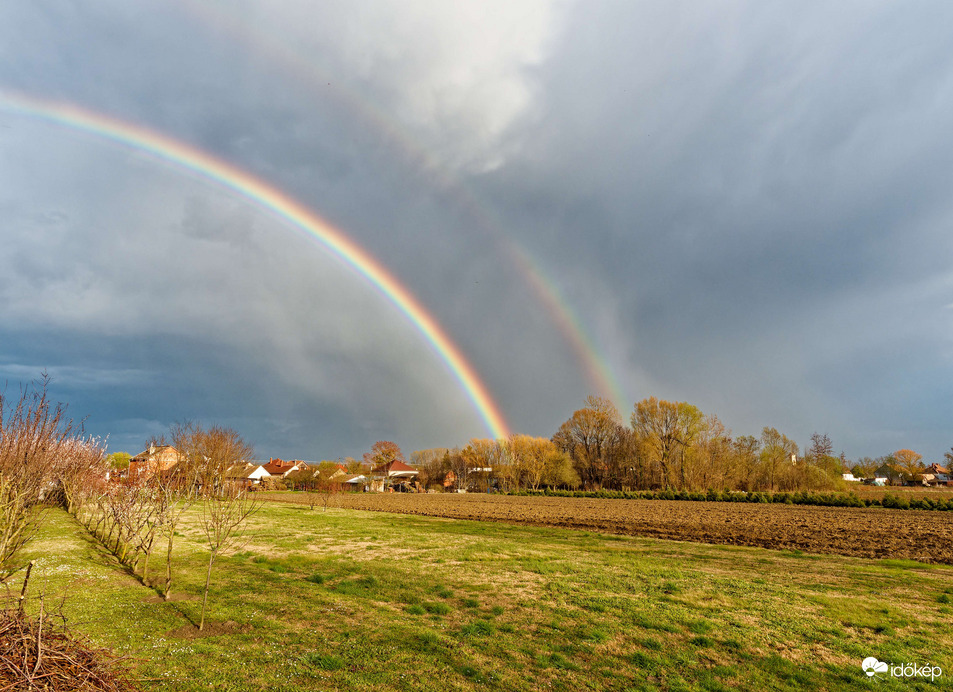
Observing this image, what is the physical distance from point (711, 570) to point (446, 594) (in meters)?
10.9

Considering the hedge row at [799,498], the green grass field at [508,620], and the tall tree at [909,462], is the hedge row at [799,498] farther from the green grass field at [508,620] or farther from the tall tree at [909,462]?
the tall tree at [909,462]

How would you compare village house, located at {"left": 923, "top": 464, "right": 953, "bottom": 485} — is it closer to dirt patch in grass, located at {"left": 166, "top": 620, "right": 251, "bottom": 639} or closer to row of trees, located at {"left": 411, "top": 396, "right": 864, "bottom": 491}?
row of trees, located at {"left": 411, "top": 396, "right": 864, "bottom": 491}

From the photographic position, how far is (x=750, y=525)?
35.0 metres

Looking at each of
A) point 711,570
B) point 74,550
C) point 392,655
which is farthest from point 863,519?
point 74,550

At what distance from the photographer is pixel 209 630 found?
977 cm

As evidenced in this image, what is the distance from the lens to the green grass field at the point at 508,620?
8.12 m

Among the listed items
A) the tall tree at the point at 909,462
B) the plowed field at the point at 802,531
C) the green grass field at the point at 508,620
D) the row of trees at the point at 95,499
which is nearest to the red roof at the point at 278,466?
the row of trees at the point at 95,499

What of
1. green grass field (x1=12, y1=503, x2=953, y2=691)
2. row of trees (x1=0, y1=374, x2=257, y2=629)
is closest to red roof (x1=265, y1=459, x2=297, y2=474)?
row of trees (x1=0, y1=374, x2=257, y2=629)

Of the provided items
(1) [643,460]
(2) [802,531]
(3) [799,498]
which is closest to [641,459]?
(1) [643,460]

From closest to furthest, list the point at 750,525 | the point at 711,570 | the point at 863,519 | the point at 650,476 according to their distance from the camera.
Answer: the point at 711,570
the point at 750,525
the point at 863,519
the point at 650,476

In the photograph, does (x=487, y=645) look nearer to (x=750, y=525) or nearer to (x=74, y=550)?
(x=74, y=550)

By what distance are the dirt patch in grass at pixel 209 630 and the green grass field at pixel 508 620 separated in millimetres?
59

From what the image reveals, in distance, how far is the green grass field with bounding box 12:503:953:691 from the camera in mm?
8117

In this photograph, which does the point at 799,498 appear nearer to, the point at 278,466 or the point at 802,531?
the point at 802,531
